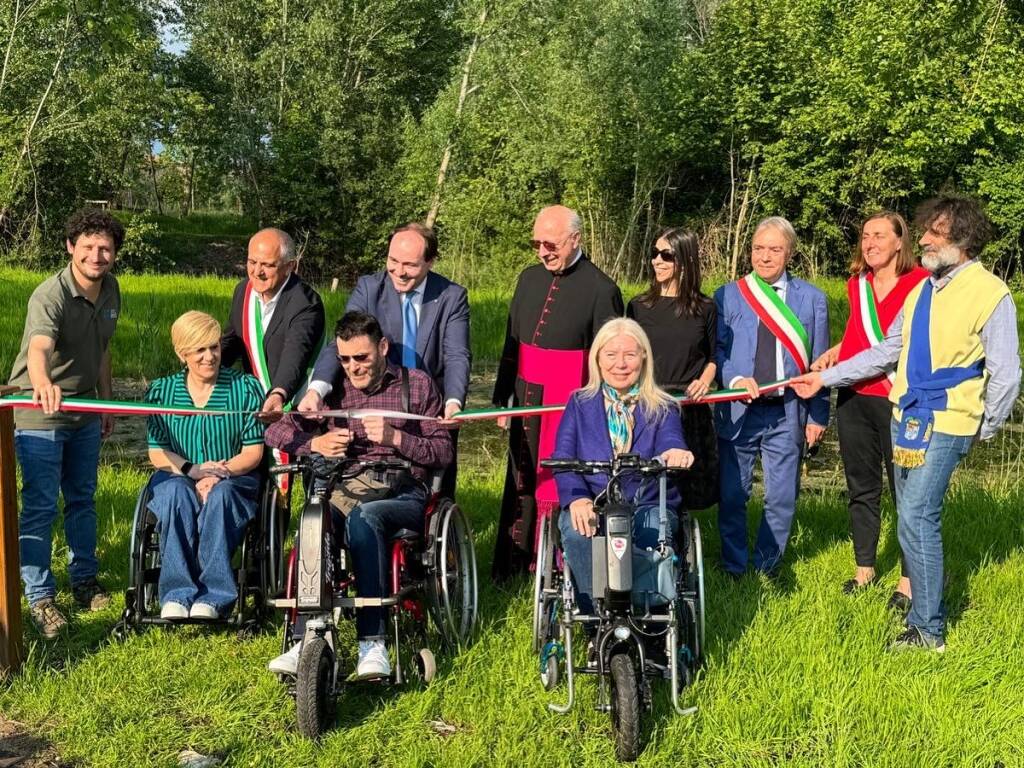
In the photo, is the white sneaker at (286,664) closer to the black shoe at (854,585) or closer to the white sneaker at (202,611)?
the white sneaker at (202,611)

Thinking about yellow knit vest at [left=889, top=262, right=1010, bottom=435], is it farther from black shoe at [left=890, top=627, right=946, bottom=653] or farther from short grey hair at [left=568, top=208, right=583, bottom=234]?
short grey hair at [left=568, top=208, right=583, bottom=234]

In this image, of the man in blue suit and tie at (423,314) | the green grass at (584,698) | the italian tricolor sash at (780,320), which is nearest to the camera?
the green grass at (584,698)

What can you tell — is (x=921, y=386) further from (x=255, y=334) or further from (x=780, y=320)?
(x=255, y=334)

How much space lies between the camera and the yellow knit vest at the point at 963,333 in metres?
4.11

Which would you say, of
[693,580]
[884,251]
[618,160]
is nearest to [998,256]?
[618,160]

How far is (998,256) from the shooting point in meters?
24.0

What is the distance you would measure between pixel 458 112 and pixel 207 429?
88.0ft

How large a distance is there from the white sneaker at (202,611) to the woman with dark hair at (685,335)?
2312 millimetres

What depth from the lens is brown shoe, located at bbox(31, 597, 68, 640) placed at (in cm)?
454

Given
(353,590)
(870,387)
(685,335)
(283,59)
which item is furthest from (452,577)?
(283,59)

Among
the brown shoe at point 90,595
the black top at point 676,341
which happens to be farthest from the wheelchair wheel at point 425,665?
the black top at point 676,341

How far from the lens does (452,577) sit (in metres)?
4.48

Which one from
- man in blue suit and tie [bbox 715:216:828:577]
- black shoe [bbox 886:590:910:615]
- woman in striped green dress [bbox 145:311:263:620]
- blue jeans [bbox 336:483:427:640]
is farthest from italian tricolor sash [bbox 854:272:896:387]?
woman in striped green dress [bbox 145:311:263:620]

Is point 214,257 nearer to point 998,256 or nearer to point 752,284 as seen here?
point 998,256
